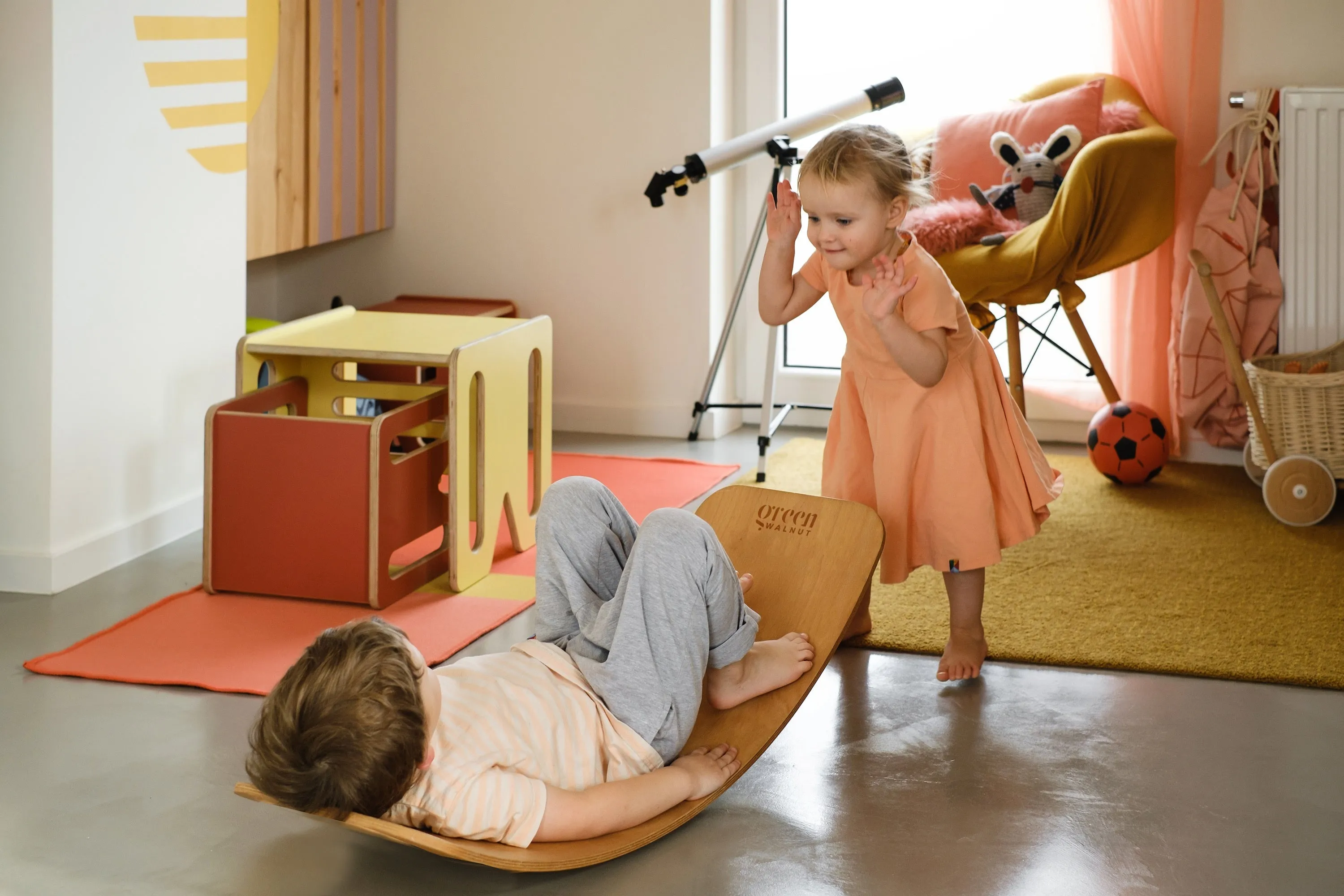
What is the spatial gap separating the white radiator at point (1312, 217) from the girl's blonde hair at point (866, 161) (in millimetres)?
1785

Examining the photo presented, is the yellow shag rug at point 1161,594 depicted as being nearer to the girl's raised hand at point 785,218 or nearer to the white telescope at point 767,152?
the white telescope at point 767,152

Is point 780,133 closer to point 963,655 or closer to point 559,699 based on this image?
point 963,655

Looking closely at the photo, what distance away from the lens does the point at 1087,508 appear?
3008 millimetres

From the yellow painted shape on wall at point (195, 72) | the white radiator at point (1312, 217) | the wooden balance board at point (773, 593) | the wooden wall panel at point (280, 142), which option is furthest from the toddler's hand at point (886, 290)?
the wooden wall panel at point (280, 142)

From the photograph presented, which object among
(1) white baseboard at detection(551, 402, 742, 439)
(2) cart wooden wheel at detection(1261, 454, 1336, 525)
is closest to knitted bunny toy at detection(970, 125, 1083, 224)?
(2) cart wooden wheel at detection(1261, 454, 1336, 525)

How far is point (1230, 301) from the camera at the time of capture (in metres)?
3.22

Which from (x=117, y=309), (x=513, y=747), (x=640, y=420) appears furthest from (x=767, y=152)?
(x=513, y=747)

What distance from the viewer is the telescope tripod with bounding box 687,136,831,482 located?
3.20m

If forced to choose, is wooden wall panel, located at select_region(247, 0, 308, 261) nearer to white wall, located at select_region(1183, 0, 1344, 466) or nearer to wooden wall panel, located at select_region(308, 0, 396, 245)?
wooden wall panel, located at select_region(308, 0, 396, 245)

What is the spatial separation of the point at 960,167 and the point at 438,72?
1.64 metres

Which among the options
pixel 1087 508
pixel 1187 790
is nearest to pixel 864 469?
pixel 1187 790

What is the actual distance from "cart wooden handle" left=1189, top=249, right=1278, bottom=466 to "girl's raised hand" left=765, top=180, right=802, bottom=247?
1.53 meters

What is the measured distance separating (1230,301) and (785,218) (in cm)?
182

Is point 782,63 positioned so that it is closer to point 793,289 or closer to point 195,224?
point 195,224
